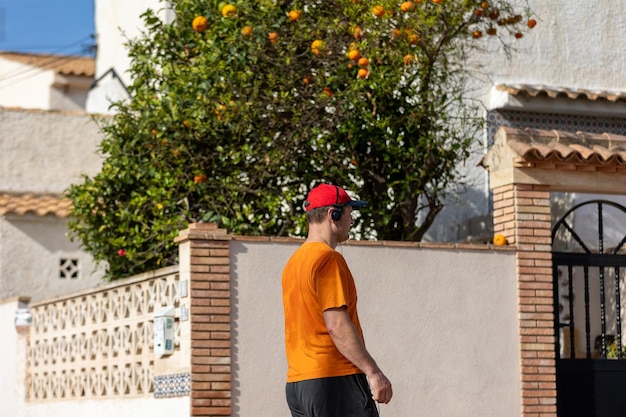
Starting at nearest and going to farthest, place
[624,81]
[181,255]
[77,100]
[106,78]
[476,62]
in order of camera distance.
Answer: [181,255] → [476,62] → [624,81] → [106,78] → [77,100]

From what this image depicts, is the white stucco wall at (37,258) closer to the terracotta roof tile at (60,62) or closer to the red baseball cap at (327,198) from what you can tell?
the red baseball cap at (327,198)

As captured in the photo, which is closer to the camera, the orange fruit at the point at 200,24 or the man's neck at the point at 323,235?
the man's neck at the point at 323,235

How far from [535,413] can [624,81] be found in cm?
725

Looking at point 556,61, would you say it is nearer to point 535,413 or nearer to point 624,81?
point 624,81

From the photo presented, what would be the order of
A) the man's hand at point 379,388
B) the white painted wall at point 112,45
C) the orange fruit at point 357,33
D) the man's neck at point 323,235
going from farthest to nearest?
the white painted wall at point 112,45
the orange fruit at point 357,33
the man's neck at point 323,235
the man's hand at point 379,388

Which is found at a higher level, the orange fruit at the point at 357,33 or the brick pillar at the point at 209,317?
the orange fruit at the point at 357,33

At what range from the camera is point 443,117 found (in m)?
12.7

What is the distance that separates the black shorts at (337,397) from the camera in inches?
240

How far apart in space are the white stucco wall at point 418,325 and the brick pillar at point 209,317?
102 mm

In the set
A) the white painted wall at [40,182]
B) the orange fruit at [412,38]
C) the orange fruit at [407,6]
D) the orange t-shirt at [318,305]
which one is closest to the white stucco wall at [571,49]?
the orange fruit at [412,38]

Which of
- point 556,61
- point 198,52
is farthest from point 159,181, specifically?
point 556,61

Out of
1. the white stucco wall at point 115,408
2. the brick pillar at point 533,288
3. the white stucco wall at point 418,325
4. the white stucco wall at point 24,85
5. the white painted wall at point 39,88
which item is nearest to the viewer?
the white stucco wall at point 418,325

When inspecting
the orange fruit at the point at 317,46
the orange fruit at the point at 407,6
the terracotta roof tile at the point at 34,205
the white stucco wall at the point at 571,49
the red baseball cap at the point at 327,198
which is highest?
the white stucco wall at the point at 571,49

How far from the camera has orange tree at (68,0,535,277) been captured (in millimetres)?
12328
